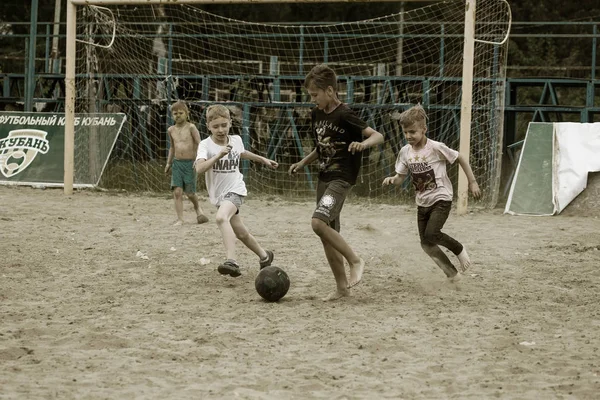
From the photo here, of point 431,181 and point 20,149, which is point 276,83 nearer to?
point 20,149

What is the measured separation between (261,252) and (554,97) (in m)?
9.02

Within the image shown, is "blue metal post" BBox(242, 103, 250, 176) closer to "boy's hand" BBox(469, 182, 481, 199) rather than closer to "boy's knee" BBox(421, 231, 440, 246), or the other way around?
"boy's knee" BBox(421, 231, 440, 246)

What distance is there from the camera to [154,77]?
15.3 metres

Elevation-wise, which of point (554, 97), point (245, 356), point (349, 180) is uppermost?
point (554, 97)

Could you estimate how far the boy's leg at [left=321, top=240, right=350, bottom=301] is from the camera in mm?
6527

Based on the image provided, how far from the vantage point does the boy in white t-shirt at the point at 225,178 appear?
7.23 metres

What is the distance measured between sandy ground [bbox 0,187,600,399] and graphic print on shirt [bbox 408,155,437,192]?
74 cm

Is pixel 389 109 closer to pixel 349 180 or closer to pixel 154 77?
pixel 154 77

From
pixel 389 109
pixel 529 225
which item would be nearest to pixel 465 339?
pixel 529 225

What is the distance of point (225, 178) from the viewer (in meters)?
7.47

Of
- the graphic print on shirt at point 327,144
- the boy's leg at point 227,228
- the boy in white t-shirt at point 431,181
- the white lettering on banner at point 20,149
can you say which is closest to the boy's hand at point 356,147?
the graphic print on shirt at point 327,144

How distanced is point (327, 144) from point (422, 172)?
2.90 ft

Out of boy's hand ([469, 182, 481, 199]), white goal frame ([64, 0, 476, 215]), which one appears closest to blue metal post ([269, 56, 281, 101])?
white goal frame ([64, 0, 476, 215])

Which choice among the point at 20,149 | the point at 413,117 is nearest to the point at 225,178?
the point at 413,117
